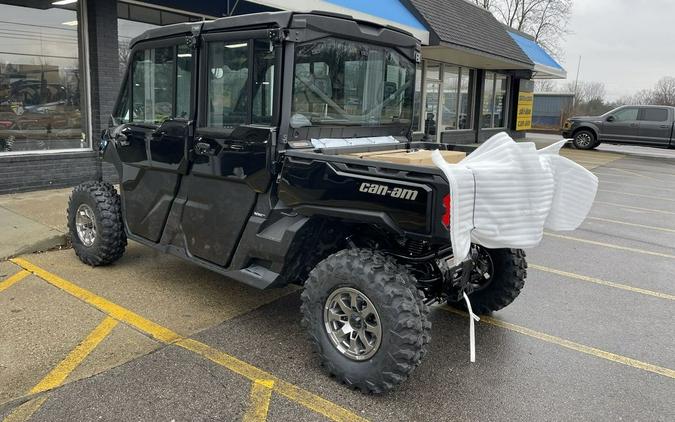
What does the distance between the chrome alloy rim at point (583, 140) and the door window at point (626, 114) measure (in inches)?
48.4

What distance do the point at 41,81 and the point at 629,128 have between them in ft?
67.3

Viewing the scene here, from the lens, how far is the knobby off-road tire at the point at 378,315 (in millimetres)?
3070

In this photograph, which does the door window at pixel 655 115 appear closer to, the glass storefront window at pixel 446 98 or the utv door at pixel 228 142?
the glass storefront window at pixel 446 98

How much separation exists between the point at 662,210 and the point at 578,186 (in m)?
8.23

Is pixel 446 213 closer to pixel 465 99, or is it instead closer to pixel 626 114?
pixel 465 99

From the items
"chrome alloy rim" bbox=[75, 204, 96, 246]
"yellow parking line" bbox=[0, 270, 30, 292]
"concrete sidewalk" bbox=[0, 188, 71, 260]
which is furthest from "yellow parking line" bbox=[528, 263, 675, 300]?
"concrete sidewalk" bbox=[0, 188, 71, 260]

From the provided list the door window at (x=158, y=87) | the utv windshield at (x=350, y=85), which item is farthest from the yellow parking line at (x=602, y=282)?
the door window at (x=158, y=87)

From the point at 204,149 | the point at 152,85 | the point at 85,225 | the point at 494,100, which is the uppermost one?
the point at 494,100

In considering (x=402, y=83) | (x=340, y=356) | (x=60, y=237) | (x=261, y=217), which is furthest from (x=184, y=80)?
(x=60, y=237)

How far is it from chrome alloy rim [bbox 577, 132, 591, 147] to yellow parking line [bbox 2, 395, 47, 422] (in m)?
22.7

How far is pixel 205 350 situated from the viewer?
374cm

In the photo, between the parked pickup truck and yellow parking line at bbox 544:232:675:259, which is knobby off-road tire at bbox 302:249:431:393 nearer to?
yellow parking line at bbox 544:232:675:259

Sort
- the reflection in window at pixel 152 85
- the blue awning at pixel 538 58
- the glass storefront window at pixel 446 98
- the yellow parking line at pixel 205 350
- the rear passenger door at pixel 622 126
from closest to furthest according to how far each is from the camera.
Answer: the yellow parking line at pixel 205 350, the reflection in window at pixel 152 85, the glass storefront window at pixel 446 98, the rear passenger door at pixel 622 126, the blue awning at pixel 538 58

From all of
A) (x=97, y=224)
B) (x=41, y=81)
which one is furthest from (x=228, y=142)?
(x=41, y=81)
